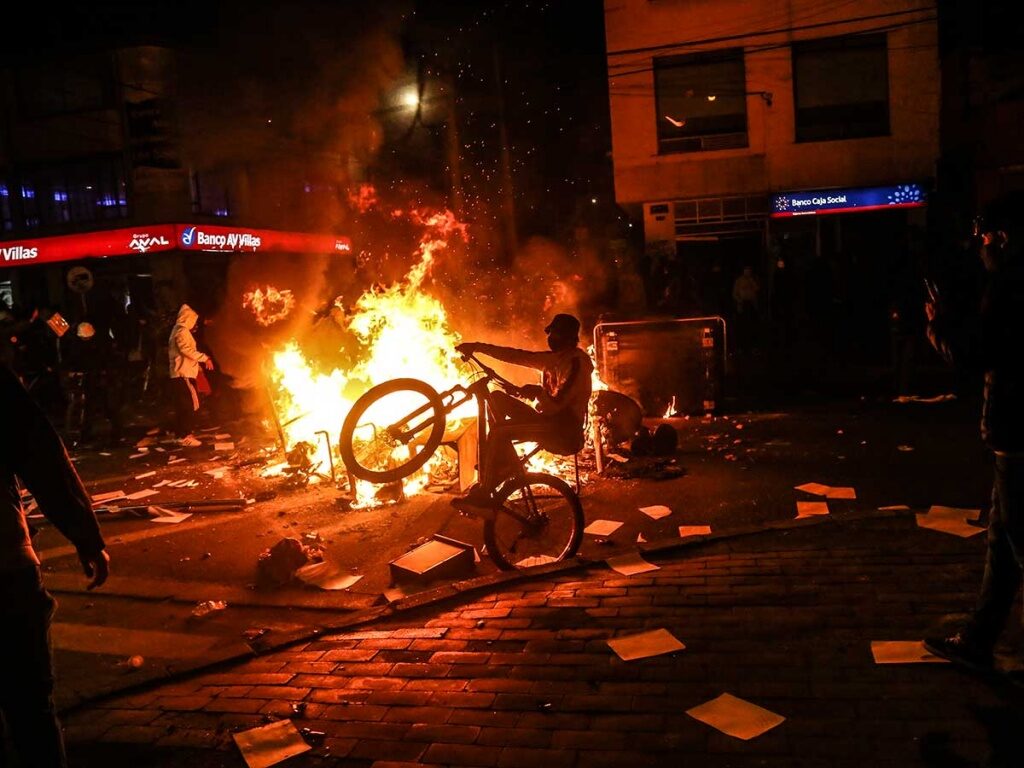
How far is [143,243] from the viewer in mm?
23203

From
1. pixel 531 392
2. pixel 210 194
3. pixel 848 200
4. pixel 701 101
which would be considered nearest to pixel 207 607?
pixel 531 392

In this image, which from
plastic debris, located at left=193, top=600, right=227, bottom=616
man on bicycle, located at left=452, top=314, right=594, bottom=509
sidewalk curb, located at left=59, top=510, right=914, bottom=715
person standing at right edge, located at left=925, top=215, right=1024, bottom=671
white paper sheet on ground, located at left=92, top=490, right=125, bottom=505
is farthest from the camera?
white paper sheet on ground, located at left=92, top=490, right=125, bottom=505

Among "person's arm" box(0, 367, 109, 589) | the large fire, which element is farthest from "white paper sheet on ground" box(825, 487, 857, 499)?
"person's arm" box(0, 367, 109, 589)

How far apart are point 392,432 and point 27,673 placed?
11.9 feet

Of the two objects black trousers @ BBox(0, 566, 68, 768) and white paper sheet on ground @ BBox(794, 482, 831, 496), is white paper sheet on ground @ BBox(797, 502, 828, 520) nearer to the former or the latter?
white paper sheet on ground @ BBox(794, 482, 831, 496)

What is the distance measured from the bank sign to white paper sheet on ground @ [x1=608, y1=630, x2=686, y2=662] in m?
18.3

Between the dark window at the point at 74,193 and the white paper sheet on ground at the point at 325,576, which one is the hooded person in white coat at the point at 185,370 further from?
the dark window at the point at 74,193

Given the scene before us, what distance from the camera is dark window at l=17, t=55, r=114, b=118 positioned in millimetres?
24109

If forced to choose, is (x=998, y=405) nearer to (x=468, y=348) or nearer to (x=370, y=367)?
(x=468, y=348)

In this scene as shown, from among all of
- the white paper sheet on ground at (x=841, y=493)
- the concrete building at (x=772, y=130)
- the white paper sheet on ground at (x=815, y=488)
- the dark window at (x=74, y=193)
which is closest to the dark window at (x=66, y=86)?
the dark window at (x=74, y=193)

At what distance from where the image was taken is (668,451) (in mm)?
9078

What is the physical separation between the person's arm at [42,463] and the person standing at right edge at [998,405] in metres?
3.66

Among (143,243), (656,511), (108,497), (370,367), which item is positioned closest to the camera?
(656,511)

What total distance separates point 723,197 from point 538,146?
10.7m
